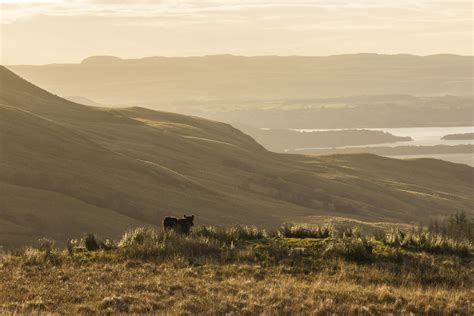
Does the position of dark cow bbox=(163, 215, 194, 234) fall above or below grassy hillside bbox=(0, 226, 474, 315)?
above

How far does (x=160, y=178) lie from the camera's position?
81.9 meters

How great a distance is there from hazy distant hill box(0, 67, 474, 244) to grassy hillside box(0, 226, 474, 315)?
3266cm

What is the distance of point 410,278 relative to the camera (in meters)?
17.6

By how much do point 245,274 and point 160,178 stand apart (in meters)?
64.6

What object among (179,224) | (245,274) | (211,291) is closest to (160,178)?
(179,224)

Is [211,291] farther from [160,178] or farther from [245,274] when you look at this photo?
[160,178]

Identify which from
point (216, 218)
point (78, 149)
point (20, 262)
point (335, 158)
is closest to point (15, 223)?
point (216, 218)

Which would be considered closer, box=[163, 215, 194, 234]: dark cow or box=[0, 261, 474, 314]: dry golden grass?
box=[0, 261, 474, 314]: dry golden grass

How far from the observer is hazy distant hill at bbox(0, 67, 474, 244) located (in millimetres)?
64938

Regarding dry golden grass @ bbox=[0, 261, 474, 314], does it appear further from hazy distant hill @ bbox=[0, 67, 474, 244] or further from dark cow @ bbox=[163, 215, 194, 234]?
hazy distant hill @ bbox=[0, 67, 474, 244]

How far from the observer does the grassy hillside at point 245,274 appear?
1507cm

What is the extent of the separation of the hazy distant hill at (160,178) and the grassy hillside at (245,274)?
32.7m

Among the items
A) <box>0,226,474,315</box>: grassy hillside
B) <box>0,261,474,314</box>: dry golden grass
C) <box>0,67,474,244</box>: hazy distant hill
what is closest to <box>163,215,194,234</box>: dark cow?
<box>0,226,474,315</box>: grassy hillside

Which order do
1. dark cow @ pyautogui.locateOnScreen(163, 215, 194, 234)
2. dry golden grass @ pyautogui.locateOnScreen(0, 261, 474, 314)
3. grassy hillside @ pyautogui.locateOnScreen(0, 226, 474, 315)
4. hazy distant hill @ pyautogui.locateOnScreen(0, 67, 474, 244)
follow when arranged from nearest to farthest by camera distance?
1. dry golden grass @ pyautogui.locateOnScreen(0, 261, 474, 314)
2. grassy hillside @ pyautogui.locateOnScreen(0, 226, 474, 315)
3. dark cow @ pyautogui.locateOnScreen(163, 215, 194, 234)
4. hazy distant hill @ pyautogui.locateOnScreen(0, 67, 474, 244)
